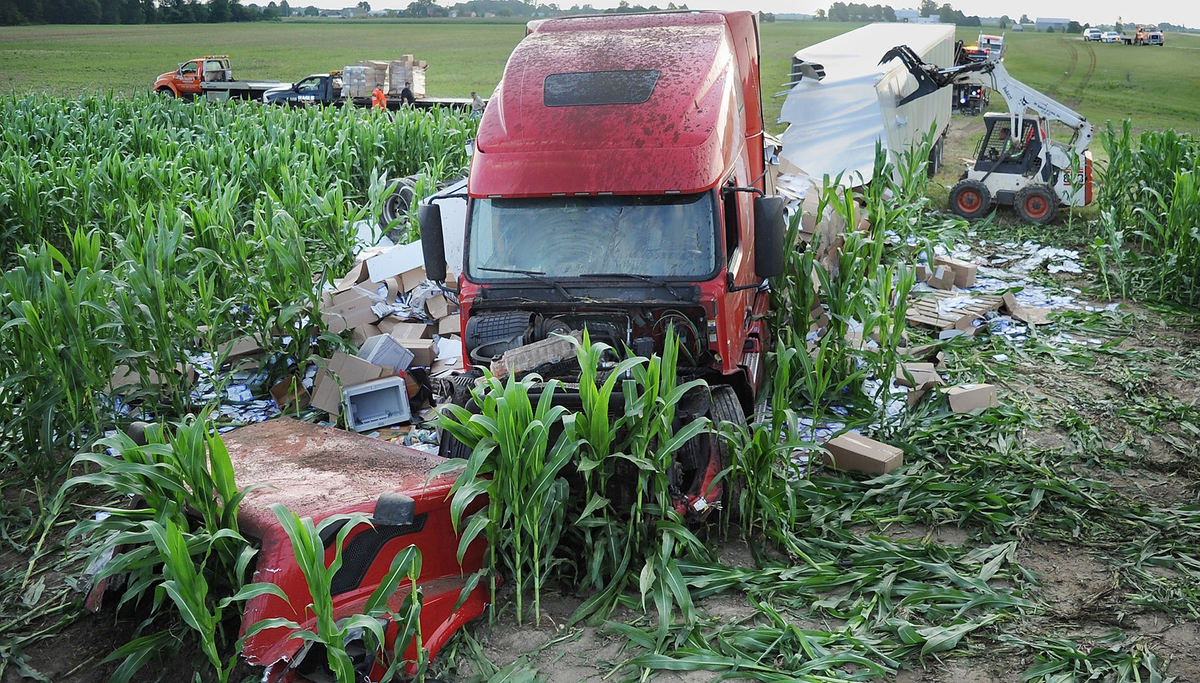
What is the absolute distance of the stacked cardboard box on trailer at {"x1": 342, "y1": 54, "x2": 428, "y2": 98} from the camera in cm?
2559

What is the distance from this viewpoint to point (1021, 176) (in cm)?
1405

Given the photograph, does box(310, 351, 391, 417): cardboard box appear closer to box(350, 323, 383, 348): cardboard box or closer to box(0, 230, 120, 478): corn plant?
box(350, 323, 383, 348): cardboard box

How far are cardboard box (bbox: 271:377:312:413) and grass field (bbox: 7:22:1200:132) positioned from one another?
14.0 metres

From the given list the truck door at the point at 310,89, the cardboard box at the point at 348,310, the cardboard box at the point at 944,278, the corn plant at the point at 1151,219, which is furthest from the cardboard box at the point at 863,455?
the truck door at the point at 310,89

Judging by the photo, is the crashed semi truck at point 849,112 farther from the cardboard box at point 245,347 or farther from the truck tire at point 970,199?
the cardboard box at point 245,347

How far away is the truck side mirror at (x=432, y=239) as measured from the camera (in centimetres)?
616

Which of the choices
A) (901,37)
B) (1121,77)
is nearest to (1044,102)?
(901,37)

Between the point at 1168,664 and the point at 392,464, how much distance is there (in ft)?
13.2

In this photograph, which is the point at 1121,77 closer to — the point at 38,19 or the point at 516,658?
the point at 516,658

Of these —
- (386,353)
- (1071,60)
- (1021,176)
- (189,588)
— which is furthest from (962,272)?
(1071,60)

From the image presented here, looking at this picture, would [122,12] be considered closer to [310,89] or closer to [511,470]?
[310,89]

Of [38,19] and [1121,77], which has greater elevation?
[38,19]

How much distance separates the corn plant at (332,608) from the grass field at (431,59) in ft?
53.5

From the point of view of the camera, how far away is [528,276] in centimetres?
572
